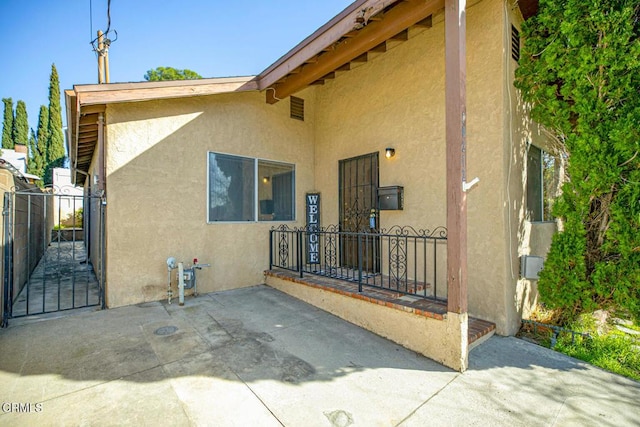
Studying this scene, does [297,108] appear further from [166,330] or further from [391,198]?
[166,330]

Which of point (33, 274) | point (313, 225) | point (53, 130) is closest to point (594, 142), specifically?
point (313, 225)

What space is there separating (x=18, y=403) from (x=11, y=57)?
12.6 meters

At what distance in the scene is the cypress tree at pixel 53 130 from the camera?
2609 cm

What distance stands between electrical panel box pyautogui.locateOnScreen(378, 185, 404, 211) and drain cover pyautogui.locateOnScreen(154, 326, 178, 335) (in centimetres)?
372

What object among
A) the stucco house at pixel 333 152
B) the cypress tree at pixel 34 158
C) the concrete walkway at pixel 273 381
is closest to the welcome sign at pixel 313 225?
the stucco house at pixel 333 152

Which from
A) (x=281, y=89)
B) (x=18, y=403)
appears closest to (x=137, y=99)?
(x=281, y=89)

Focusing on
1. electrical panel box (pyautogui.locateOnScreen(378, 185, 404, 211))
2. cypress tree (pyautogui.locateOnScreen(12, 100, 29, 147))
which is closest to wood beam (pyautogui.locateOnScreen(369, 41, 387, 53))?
electrical panel box (pyautogui.locateOnScreen(378, 185, 404, 211))

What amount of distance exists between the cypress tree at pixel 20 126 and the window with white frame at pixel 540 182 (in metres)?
38.6

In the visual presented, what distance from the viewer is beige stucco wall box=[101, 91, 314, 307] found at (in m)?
4.36

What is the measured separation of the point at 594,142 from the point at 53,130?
122 feet

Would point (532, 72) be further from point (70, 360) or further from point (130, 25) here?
point (130, 25)

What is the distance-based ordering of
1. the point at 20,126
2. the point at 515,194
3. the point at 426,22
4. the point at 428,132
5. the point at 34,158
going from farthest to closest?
1. the point at 20,126
2. the point at 34,158
3. the point at 428,132
4. the point at 426,22
5. the point at 515,194

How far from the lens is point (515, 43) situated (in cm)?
394

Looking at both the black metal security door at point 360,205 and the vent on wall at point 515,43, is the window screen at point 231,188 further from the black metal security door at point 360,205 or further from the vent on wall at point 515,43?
the vent on wall at point 515,43
